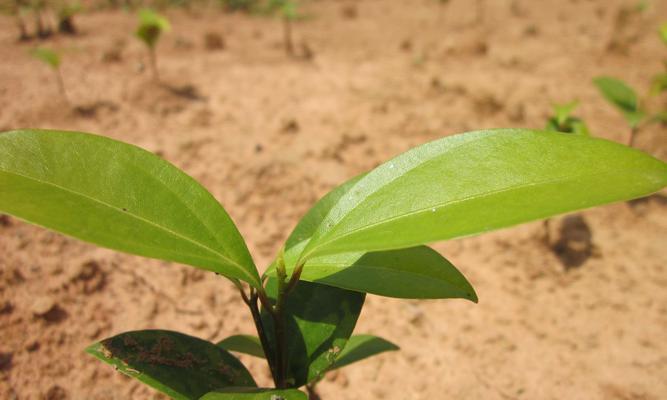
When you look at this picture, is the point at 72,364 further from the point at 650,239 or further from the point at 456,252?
the point at 650,239

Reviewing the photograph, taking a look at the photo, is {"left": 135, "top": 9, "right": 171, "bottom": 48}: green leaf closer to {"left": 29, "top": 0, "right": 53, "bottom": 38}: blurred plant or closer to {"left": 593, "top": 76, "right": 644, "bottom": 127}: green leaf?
{"left": 29, "top": 0, "right": 53, "bottom": 38}: blurred plant

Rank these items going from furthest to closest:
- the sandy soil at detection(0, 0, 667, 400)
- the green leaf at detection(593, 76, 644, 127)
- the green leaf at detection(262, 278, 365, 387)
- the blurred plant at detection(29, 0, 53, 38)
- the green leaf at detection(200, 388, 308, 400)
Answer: the blurred plant at detection(29, 0, 53, 38)
the green leaf at detection(593, 76, 644, 127)
the sandy soil at detection(0, 0, 667, 400)
the green leaf at detection(262, 278, 365, 387)
the green leaf at detection(200, 388, 308, 400)

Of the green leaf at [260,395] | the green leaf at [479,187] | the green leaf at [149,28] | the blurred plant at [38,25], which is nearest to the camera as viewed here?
the green leaf at [479,187]

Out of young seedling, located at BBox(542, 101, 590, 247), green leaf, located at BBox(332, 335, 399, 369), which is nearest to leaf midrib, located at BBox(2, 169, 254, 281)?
green leaf, located at BBox(332, 335, 399, 369)

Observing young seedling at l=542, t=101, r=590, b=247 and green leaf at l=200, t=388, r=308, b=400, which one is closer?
green leaf at l=200, t=388, r=308, b=400

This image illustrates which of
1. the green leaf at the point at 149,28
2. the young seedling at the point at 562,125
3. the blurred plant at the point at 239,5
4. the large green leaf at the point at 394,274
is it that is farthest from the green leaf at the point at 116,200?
the blurred plant at the point at 239,5

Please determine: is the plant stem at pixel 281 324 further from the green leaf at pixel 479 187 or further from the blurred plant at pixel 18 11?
the blurred plant at pixel 18 11
